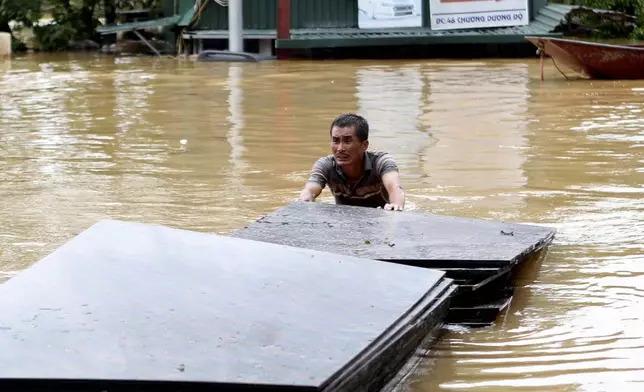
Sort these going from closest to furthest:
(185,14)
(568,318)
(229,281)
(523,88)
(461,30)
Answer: (229,281), (568,318), (523,88), (461,30), (185,14)

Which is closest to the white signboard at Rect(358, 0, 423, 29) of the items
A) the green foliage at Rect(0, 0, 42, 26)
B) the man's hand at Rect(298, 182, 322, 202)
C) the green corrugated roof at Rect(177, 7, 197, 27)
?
the green corrugated roof at Rect(177, 7, 197, 27)

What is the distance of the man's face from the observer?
6.83 metres

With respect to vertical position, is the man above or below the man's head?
below

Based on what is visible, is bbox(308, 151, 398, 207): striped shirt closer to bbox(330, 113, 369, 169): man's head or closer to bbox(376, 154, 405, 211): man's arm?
bbox(376, 154, 405, 211): man's arm

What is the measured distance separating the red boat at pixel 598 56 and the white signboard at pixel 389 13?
250 inches

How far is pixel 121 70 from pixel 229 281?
58.6 feet

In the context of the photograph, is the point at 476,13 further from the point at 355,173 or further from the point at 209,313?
the point at 209,313

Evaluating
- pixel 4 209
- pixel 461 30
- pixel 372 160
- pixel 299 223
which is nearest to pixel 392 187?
pixel 372 160

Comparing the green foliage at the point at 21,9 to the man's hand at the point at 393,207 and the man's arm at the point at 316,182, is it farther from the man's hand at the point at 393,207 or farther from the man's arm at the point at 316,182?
the man's hand at the point at 393,207

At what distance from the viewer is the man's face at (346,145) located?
→ 6828 mm

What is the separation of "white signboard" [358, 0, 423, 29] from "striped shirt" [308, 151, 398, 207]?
16.6 metres

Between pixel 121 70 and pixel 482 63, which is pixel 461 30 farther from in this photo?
pixel 121 70

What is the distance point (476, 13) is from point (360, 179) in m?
16.6

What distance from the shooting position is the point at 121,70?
71.1 ft
